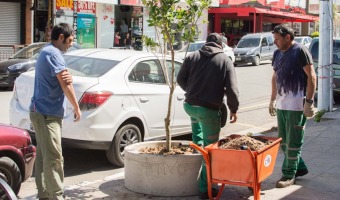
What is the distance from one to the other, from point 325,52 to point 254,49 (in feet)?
54.4

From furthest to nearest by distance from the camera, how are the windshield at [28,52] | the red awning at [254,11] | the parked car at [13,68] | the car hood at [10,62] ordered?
the red awning at [254,11]
the windshield at [28,52]
the car hood at [10,62]
the parked car at [13,68]

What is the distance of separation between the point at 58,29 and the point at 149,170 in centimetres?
182

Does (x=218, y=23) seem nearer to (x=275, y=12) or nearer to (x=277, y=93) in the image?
(x=275, y=12)

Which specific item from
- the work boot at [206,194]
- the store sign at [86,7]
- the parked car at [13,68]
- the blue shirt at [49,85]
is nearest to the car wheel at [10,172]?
the blue shirt at [49,85]

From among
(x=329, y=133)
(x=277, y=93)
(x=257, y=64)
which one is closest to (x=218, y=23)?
(x=257, y=64)

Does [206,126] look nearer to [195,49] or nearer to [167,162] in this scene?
[167,162]

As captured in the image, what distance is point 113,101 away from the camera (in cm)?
741

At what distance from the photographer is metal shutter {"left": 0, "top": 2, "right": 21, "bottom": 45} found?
2634 centimetres

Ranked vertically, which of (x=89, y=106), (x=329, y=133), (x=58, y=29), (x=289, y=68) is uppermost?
(x=58, y=29)

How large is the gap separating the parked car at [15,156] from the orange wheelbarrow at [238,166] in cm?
200

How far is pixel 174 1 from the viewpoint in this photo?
6020 mm

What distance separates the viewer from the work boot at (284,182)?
612 centimetres

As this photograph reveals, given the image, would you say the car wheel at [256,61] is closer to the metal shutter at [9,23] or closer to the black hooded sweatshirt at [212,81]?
the metal shutter at [9,23]

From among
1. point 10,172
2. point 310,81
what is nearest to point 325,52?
point 310,81
